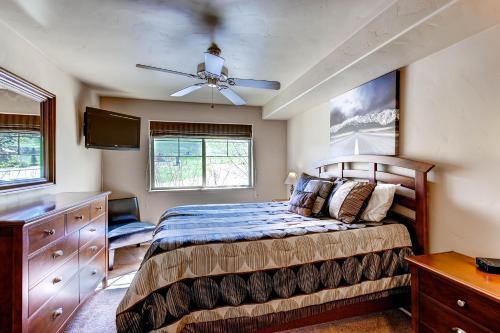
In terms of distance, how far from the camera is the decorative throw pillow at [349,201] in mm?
2314

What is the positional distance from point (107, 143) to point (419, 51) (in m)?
3.84

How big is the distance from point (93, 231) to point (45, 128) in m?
1.21

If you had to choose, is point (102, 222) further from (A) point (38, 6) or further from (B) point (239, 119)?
(B) point (239, 119)

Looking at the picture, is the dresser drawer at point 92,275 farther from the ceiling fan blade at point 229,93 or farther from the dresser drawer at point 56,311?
the ceiling fan blade at point 229,93

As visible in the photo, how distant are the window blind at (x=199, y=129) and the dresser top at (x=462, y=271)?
358 centimetres

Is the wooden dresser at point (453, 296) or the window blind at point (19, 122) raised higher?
the window blind at point (19, 122)

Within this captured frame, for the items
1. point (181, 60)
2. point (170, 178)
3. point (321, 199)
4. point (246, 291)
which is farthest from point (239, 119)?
point (246, 291)

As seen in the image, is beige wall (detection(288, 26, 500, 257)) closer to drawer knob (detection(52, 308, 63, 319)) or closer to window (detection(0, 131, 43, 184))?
drawer knob (detection(52, 308, 63, 319))

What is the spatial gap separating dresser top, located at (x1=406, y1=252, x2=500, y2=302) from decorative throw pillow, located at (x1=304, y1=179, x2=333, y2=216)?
98 centimetres

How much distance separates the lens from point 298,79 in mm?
3293

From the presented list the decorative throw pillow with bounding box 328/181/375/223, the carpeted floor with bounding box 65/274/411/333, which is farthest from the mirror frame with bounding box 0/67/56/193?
the decorative throw pillow with bounding box 328/181/375/223

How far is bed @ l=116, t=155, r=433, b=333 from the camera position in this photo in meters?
1.59

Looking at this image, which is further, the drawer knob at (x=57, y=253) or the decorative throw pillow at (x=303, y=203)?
the decorative throw pillow at (x=303, y=203)

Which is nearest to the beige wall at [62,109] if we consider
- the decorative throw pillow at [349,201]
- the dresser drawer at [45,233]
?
the dresser drawer at [45,233]
